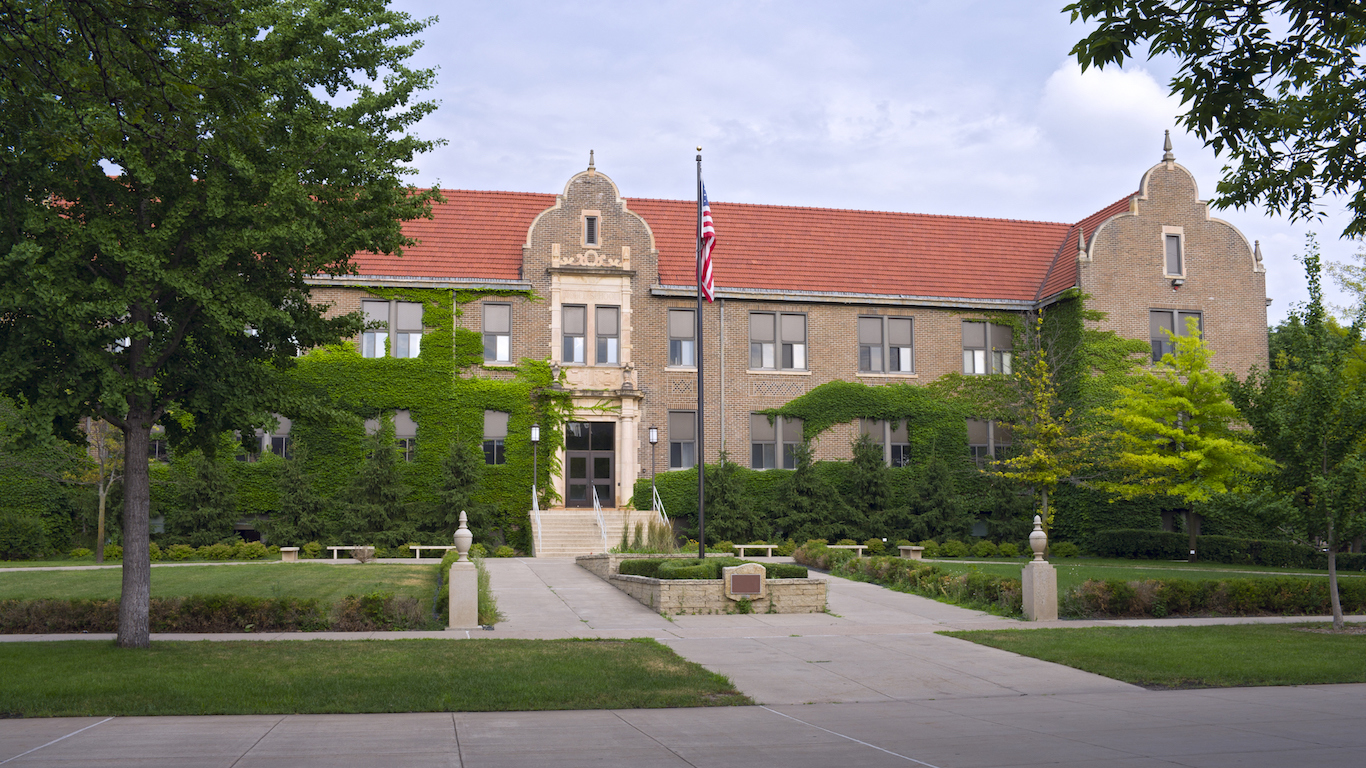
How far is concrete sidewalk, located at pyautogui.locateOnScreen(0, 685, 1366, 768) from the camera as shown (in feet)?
24.9

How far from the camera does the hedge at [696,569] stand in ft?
60.2

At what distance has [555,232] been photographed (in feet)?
109

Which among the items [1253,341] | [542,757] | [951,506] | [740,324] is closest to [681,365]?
[740,324]

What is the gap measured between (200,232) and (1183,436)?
25593 millimetres

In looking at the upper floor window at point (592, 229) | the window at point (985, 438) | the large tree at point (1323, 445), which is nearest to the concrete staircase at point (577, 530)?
the upper floor window at point (592, 229)

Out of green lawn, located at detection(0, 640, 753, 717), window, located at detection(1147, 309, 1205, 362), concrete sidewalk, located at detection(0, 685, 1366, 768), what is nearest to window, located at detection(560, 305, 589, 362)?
window, located at detection(1147, 309, 1205, 362)

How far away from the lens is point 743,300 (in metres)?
34.8

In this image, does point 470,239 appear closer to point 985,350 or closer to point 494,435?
point 494,435

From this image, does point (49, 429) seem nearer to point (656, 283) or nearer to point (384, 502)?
point (384, 502)

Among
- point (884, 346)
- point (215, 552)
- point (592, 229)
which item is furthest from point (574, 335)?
point (215, 552)

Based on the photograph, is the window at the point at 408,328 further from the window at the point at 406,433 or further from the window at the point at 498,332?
the window at the point at 498,332

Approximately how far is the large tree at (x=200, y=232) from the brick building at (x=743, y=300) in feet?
61.1

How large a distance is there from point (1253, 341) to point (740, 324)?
17.8 metres

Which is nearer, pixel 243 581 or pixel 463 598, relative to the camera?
pixel 463 598
